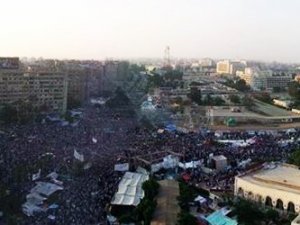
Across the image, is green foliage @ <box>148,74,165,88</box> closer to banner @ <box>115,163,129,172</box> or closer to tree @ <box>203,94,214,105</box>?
tree @ <box>203,94,214,105</box>

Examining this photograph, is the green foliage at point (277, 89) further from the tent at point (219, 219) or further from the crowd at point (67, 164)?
the tent at point (219, 219)

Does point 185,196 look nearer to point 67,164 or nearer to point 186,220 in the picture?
point 186,220

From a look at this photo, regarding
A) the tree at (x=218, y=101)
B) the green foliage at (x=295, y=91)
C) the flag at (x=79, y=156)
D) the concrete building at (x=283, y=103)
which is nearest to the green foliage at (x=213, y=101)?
the tree at (x=218, y=101)

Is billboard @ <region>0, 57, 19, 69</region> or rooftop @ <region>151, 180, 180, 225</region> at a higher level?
billboard @ <region>0, 57, 19, 69</region>

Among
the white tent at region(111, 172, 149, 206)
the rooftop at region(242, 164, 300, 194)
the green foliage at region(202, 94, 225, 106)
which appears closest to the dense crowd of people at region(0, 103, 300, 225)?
the white tent at region(111, 172, 149, 206)

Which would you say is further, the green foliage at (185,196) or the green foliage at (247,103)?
the green foliage at (247,103)

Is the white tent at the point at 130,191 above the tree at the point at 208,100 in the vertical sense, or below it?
above
